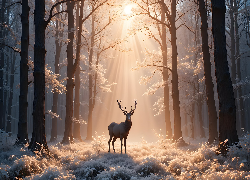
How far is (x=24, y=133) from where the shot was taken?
11414 millimetres

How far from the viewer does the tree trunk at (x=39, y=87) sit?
8758 mm

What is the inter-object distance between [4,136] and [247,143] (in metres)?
10.4

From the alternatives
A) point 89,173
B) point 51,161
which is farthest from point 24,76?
point 89,173

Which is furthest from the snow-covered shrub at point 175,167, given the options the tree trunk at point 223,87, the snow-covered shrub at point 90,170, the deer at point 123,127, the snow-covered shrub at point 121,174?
the deer at point 123,127

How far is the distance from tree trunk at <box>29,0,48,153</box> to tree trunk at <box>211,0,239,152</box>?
7096 millimetres

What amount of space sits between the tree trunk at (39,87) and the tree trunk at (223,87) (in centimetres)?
710

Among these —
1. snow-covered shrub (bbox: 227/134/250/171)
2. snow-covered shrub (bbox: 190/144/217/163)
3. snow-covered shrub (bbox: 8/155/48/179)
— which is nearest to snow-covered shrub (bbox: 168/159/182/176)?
snow-covered shrub (bbox: 190/144/217/163)

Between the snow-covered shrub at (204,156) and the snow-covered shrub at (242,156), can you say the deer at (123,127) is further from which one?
the snow-covered shrub at (242,156)

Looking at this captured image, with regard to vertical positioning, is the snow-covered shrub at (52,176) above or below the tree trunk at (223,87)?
below

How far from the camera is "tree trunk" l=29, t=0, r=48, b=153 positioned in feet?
28.7

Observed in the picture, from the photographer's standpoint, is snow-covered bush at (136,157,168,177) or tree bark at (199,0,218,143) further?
tree bark at (199,0,218,143)

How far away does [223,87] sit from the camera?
304 inches

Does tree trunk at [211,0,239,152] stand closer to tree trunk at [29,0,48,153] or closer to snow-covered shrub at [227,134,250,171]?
snow-covered shrub at [227,134,250,171]

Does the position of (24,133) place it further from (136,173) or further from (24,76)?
(136,173)
